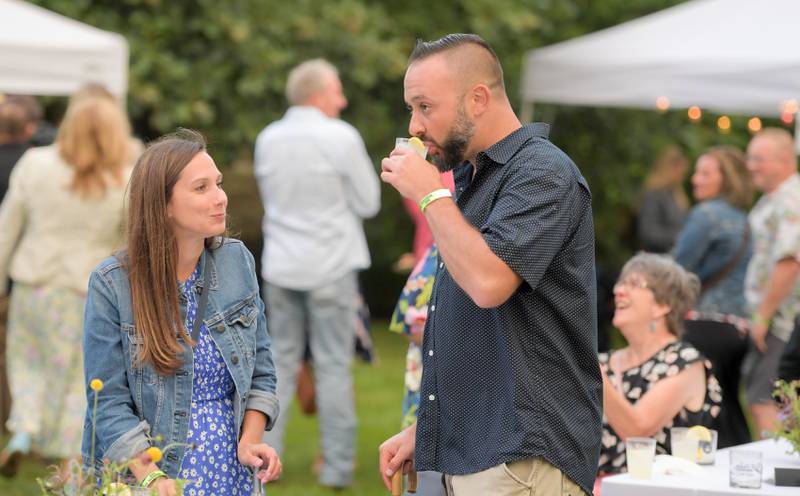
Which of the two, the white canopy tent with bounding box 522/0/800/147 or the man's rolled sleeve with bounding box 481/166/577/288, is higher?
the white canopy tent with bounding box 522/0/800/147

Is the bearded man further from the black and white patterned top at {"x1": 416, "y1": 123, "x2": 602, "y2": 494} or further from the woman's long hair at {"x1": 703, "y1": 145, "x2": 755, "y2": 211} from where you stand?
the woman's long hair at {"x1": 703, "y1": 145, "x2": 755, "y2": 211}

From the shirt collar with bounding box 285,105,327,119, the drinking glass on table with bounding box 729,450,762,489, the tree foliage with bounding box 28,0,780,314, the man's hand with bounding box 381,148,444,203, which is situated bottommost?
the drinking glass on table with bounding box 729,450,762,489

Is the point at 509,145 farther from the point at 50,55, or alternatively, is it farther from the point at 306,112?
the point at 50,55

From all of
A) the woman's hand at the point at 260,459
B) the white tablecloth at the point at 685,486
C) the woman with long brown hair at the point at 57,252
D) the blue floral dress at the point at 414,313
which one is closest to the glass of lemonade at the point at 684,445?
the white tablecloth at the point at 685,486

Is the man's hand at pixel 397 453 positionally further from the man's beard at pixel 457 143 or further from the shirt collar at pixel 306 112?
the shirt collar at pixel 306 112

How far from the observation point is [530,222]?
9.46 feet

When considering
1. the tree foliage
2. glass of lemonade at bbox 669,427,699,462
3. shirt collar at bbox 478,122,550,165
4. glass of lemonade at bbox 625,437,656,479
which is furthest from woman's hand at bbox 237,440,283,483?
the tree foliage

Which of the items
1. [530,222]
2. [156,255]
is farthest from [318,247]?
[530,222]

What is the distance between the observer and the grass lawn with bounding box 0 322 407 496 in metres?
6.94

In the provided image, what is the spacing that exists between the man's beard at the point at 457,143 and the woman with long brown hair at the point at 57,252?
366cm

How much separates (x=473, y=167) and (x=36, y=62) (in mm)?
4745

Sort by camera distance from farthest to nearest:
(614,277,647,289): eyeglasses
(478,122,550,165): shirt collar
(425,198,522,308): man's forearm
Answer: (614,277,647,289): eyeglasses < (478,122,550,165): shirt collar < (425,198,522,308): man's forearm

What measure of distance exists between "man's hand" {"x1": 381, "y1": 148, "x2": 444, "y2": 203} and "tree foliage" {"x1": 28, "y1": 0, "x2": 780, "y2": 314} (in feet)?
25.3

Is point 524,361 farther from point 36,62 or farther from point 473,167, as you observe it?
point 36,62
